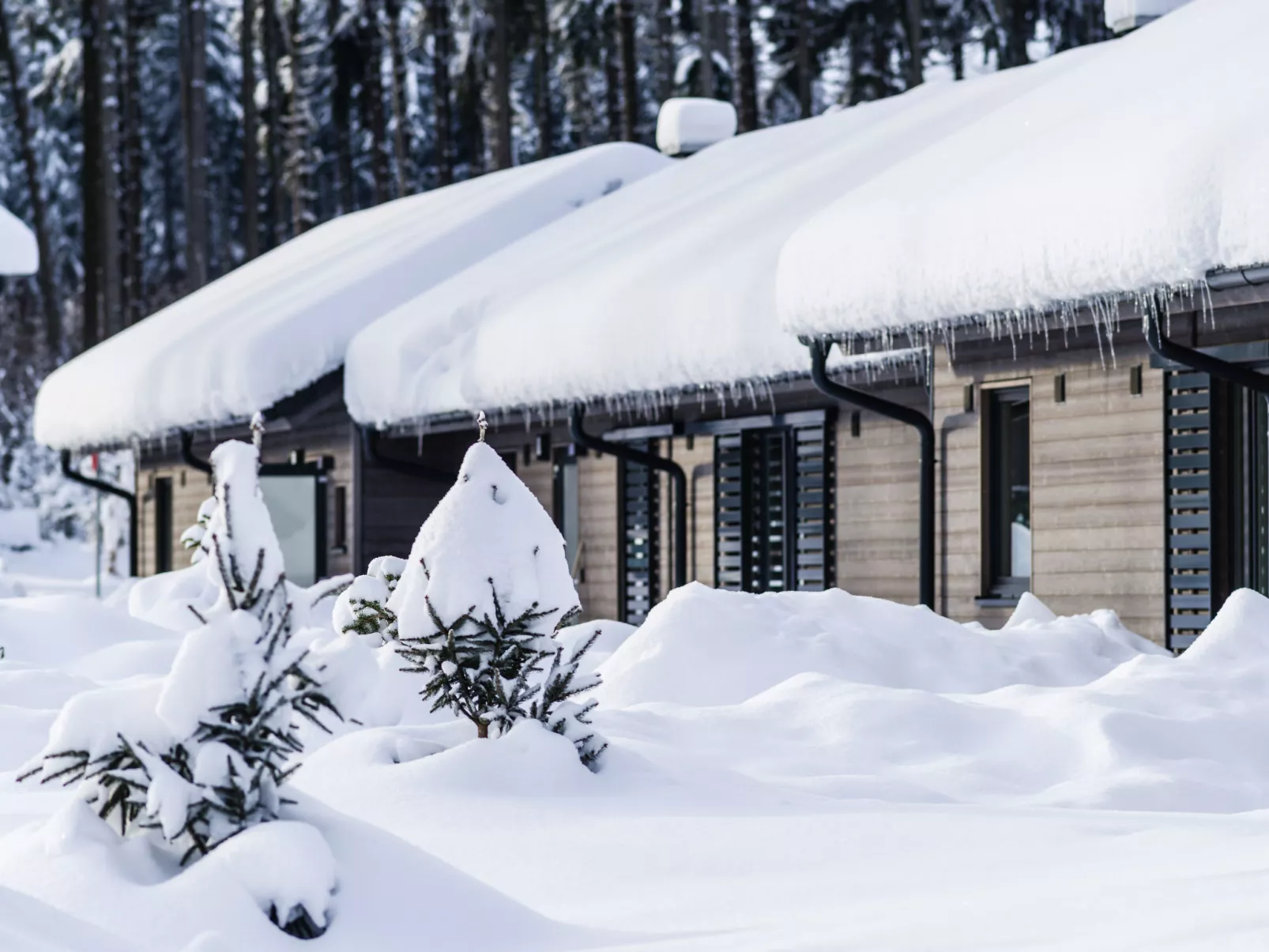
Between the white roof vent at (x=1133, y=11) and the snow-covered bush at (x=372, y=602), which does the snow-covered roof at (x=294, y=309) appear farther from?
the snow-covered bush at (x=372, y=602)

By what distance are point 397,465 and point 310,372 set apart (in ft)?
3.78

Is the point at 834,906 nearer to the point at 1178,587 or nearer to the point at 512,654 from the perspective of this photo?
the point at 512,654

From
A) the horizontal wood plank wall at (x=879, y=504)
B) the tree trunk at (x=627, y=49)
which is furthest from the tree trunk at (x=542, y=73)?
the horizontal wood plank wall at (x=879, y=504)

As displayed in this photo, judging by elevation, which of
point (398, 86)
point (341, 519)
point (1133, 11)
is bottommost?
point (341, 519)

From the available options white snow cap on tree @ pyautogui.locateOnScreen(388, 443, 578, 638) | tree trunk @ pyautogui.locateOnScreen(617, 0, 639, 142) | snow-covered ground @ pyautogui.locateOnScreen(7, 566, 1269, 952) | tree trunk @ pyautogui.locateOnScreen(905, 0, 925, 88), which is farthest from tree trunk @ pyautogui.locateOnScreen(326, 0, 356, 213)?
white snow cap on tree @ pyautogui.locateOnScreen(388, 443, 578, 638)

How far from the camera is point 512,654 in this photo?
6918 mm

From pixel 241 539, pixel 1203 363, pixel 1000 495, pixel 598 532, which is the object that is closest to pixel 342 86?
pixel 598 532

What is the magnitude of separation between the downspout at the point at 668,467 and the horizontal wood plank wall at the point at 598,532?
940 mm

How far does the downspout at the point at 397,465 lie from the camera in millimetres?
18094

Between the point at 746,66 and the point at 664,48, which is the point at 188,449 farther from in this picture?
the point at 664,48

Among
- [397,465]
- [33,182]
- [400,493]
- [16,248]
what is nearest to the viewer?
[16,248]

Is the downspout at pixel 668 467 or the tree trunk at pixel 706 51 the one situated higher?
the tree trunk at pixel 706 51

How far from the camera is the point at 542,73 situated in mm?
35500

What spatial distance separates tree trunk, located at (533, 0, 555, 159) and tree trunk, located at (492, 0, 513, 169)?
309cm
